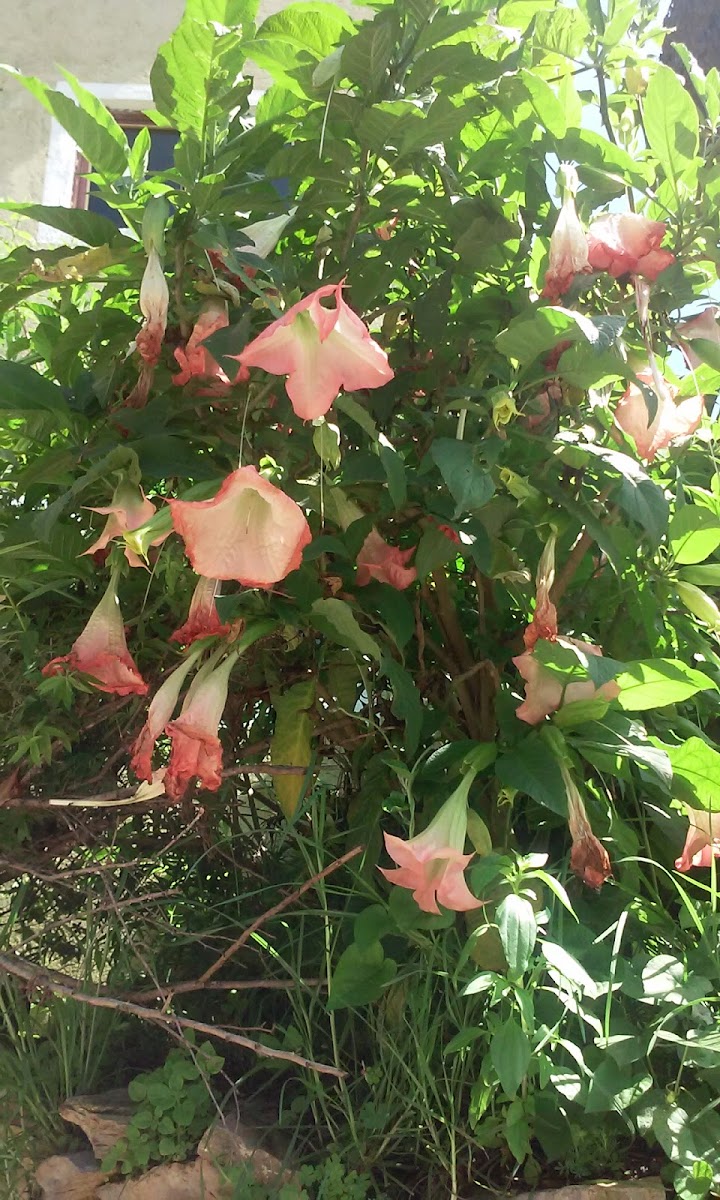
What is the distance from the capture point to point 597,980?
0.73 metres

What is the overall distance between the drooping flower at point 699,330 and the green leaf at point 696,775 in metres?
0.31

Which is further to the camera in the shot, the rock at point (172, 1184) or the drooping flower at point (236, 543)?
the rock at point (172, 1184)

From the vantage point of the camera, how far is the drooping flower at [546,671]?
0.74 m

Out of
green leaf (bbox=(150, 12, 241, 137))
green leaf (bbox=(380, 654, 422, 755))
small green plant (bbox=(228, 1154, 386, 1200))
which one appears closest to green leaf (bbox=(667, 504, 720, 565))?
green leaf (bbox=(380, 654, 422, 755))

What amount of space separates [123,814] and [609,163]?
0.75 metres

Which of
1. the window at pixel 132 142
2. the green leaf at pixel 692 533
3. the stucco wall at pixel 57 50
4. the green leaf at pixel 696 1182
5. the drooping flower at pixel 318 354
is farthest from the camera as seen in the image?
the stucco wall at pixel 57 50

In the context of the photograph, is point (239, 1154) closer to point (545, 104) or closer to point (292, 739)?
point (292, 739)

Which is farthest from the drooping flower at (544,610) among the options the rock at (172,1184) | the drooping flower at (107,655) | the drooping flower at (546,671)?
the rock at (172,1184)

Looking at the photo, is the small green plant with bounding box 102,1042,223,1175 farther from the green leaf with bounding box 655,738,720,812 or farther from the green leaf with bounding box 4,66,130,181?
the green leaf with bounding box 4,66,130,181

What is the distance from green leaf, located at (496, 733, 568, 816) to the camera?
72cm

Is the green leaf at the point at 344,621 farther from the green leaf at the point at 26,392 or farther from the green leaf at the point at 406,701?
the green leaf at the point at 26,392

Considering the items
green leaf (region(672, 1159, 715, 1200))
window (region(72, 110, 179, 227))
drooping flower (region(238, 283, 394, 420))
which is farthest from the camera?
window (region(72, 110, 179, 227))

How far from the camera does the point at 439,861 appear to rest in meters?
0.70

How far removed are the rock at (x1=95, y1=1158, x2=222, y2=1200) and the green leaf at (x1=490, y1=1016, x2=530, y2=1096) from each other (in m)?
0.33
